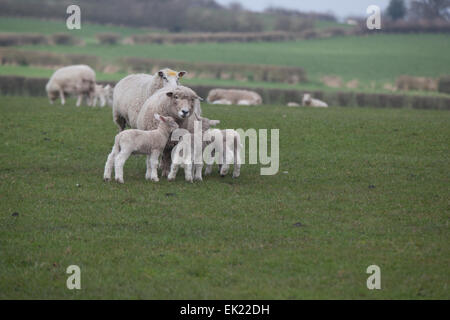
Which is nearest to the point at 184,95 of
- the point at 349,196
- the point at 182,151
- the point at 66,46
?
the point at 182,151

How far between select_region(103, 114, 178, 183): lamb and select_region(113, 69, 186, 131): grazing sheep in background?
1464 millimetres

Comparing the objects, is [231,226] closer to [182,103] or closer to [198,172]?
[198,172]

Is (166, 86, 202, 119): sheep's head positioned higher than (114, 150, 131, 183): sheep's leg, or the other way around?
(166, 86, 202, 119): sheep's head

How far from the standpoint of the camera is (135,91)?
13.9 meters

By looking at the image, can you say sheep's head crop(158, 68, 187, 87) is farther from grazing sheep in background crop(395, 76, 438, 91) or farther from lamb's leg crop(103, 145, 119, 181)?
grazing sheep in background crop(395, 76, 438, 91)

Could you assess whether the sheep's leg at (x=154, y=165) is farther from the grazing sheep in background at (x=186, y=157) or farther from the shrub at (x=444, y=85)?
the shrub at (x=444, y=85)

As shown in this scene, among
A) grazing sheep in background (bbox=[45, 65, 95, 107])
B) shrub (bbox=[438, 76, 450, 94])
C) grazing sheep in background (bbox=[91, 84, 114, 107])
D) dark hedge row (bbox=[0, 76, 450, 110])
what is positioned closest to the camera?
grazing sheep in background (bbox=[45, 65, 95, 107])

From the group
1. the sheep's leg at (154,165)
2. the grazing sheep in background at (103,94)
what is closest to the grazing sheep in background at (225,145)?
the sheep's leg at (154,165)

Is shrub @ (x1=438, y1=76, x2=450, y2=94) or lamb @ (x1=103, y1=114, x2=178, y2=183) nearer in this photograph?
lamb @ (x1=103, y1=114, x2=178, y2=183)

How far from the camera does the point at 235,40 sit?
7412 cm

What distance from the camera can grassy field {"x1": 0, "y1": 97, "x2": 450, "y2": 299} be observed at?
23.0 feet

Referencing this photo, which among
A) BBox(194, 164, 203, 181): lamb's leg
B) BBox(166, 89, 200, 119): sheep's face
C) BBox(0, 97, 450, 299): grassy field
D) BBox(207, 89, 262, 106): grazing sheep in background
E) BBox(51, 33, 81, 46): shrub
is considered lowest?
BBox(0, 97, 450, 299): grassy field

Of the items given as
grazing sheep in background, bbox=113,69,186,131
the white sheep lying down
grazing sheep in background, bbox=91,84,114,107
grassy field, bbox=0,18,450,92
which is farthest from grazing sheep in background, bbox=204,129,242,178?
grassy field, bbox=0,18,450,92

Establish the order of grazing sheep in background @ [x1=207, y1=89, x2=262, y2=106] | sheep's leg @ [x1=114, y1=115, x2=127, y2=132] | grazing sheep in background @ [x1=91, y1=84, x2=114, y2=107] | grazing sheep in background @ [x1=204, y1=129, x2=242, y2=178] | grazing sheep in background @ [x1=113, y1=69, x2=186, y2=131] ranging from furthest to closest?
grazing sheep in background @ [x1=207, y1=89, x2=262, y2=106]
grazing sheep in background @ [x1=91, y1=84, x2=114, y2=107]
sheep's leg @ [x1=114, y1=115, x2=127, y2=132]
grazing sheep in background @ [x1=113, y1=69, x2=186, y2=131]
grazing sheep in background @ [x1=204, y1=129, x2=242, y2=178]
